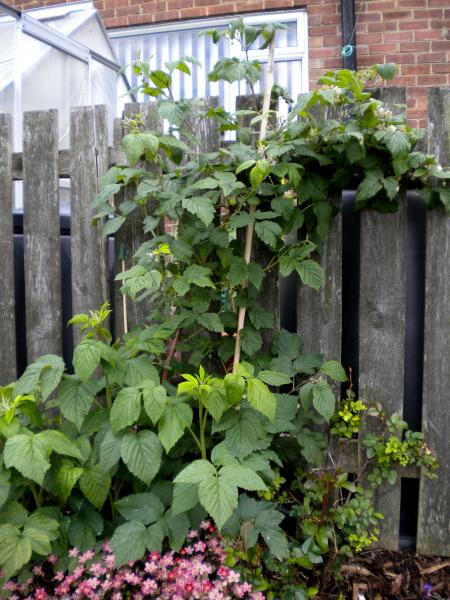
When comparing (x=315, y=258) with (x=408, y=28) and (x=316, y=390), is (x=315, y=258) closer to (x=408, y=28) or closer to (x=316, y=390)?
(x=316, y=390)

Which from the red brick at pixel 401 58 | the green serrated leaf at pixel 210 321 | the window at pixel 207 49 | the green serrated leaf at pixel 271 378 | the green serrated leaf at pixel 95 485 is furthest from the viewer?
the window at pixel 207 49

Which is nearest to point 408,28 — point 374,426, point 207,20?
point 207,20

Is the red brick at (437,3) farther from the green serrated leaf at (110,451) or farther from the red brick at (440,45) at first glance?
the green serrated leaf at (110,451)

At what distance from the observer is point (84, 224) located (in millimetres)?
2564

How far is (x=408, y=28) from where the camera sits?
507 centimetres

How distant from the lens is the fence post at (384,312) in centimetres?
228

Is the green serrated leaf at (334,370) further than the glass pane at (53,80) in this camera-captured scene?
No

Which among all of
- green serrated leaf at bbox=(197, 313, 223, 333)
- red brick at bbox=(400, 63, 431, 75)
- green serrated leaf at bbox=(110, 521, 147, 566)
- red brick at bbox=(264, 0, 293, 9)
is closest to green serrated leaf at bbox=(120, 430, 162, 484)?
green serrated leaf at bbox=(110, 521, 147, 566)

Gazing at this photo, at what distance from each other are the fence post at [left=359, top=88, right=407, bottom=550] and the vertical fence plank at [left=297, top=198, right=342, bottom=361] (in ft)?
0.29

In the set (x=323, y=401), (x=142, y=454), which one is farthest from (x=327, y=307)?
(x=142, y=454)

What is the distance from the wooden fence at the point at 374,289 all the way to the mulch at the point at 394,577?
6 centimetres

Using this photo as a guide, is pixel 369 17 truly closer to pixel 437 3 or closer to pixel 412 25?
pixel 412 25

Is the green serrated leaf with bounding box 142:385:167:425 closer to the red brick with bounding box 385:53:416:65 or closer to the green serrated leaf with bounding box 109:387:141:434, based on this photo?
the green serrated leaf with bounding box 109:387:141:434

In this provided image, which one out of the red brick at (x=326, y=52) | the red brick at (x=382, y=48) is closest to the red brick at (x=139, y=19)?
the red brick at (x=326, y=52)
